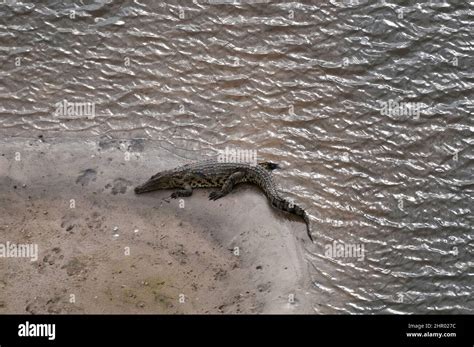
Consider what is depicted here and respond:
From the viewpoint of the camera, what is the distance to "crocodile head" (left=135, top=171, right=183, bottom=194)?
34.5ft

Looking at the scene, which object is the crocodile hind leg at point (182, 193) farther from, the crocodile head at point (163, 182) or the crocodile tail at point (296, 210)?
the crocodile tail at point (296, 210)

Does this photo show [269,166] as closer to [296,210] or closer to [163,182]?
[296,210]

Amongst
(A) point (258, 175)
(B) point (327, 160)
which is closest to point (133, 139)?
(A) point (258, 175)

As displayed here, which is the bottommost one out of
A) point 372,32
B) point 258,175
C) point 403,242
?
point 403,242

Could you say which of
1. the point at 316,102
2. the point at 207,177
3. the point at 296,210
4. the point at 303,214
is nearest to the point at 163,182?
the point at 207,177

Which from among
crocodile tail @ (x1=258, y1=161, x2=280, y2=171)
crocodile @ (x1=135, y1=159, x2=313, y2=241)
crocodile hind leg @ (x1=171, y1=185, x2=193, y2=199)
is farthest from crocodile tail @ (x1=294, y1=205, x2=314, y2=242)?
crocodile hind leg @ (x1=171, y1=185, x2=193, y2=199)

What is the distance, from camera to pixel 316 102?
11273mm

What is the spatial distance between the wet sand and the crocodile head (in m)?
0.13

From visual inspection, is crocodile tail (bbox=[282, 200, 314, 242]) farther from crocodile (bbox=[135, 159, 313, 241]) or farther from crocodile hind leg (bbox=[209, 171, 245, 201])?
crocodile hind leg (bbox=[209, 171, 245, 201])

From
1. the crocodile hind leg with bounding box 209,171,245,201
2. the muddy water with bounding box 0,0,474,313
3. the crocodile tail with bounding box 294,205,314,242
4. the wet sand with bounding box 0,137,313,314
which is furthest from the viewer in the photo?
the crocodile hind leg with bounding box 209,171,245,201

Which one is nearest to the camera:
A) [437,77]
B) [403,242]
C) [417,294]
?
[417,294]

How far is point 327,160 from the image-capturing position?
34.4 ft

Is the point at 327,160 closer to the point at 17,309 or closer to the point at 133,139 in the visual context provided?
the point at 133,139

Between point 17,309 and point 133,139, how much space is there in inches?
145
